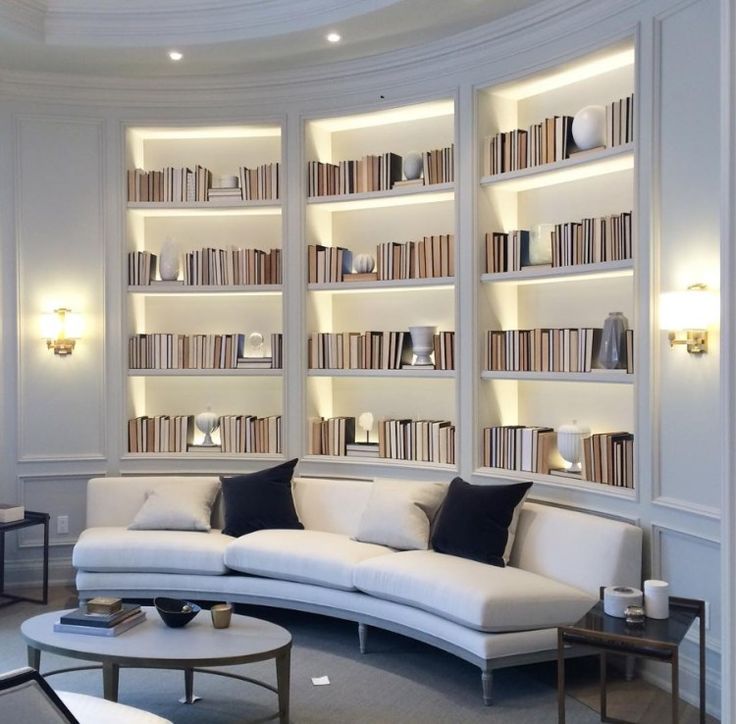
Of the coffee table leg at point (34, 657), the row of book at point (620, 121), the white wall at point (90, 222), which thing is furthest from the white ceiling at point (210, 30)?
A: the coffee table leg at point (34, 657)

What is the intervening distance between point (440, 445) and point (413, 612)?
4.25 ft

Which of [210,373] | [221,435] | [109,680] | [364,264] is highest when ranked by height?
[364,264]

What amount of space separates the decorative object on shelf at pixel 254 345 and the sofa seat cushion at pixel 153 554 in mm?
1394

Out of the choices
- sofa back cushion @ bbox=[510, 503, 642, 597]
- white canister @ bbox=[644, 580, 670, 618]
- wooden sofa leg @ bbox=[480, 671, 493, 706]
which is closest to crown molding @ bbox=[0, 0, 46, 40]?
sofa back cushion @ bbox=[510, 503, 642, 597]

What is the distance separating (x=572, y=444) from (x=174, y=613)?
2.17 meters

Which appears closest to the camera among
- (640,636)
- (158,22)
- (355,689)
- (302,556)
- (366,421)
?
(640,636)

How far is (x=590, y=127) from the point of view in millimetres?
4477

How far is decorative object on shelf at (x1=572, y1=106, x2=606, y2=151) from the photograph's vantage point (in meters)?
4.46

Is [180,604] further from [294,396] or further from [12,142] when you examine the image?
[12,142]

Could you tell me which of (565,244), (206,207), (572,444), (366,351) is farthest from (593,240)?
(206,207)

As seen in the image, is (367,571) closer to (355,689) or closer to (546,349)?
(355,689)

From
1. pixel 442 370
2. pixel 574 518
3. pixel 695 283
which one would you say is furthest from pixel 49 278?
pixel 695 283

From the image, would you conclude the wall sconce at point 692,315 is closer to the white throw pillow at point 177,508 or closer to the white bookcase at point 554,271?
the white bookcase at point 554,271

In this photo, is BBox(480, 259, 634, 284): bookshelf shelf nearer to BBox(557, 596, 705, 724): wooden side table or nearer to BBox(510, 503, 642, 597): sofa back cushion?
BBox(510, 503, 642, 597): sofa back cushion
